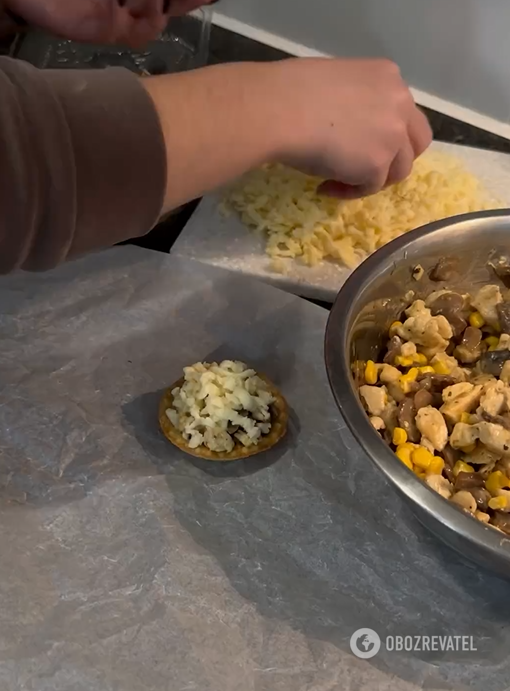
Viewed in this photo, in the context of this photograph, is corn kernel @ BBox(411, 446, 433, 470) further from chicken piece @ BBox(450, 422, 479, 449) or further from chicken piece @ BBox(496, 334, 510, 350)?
chicken piece @ BBox(496, 334, 510, 350)

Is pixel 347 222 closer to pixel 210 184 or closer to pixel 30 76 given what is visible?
pixel 210 184

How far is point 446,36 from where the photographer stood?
2.97ft

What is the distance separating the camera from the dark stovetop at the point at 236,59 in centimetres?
80

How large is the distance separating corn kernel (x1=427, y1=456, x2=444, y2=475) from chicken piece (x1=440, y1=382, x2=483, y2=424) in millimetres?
36

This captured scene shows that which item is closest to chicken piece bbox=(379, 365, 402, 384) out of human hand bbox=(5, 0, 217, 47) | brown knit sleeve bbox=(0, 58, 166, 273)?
brown knit sleeve bbox=(0, 58, 166, 273)

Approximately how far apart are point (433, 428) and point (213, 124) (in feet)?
0.88

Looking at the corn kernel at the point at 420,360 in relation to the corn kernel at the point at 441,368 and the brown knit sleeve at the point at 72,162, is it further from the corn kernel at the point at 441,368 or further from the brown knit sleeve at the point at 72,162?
the brown knit sleeve at the point at 72,162

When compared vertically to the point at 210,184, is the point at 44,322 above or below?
below

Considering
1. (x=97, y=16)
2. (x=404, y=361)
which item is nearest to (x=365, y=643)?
(x=404, y=361)

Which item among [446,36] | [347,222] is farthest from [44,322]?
[446,36]

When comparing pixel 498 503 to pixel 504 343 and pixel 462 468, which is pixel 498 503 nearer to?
pixel 462 468

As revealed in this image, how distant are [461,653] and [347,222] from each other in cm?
40

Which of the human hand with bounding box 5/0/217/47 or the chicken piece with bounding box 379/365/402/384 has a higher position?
the human hand with bounding box 5/0/217/47

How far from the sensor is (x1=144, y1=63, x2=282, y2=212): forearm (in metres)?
0.55
